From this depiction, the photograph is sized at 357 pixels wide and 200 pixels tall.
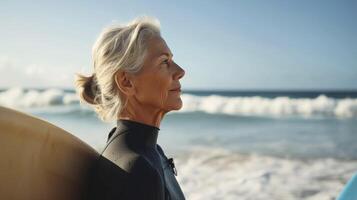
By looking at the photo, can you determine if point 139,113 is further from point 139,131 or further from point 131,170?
point 131,170

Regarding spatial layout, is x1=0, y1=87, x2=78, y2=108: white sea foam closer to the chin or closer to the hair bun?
the hair bun

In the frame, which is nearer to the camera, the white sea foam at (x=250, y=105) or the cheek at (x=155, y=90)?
the cheek at (x=155, y=90)

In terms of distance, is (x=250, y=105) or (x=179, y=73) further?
(x=250, y=105)

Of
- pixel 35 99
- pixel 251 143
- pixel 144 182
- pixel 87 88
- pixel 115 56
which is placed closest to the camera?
pixel 144 182

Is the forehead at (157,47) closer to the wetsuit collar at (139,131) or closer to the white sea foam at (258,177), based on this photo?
the wetsuit collar at (139,131)

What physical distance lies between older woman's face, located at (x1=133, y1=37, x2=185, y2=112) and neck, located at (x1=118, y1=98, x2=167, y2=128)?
13 mm

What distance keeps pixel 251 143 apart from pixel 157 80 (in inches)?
325

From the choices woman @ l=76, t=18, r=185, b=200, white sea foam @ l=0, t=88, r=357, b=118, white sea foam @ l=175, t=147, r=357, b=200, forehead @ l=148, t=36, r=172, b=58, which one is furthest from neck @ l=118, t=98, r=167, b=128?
white sea foam @ l=0, t=88, r=357, b=118

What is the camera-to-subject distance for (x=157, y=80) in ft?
3.69

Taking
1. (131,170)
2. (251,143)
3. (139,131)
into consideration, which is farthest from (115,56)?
(251,143)

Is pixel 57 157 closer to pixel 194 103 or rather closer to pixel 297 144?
pixel 297 144

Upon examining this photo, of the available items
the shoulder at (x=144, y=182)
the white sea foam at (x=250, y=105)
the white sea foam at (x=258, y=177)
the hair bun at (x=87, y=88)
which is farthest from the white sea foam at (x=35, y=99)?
the shoulder at (x=144, y=182)

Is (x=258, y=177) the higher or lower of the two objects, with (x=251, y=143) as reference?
lower

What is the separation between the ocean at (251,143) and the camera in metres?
4.98
